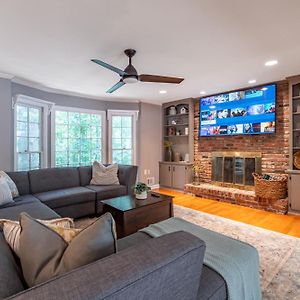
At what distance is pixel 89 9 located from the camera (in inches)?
76.0

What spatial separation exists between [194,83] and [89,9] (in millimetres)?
2744

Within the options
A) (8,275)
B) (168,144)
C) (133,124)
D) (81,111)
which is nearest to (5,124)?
(81,111)

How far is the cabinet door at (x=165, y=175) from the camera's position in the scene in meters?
5.95

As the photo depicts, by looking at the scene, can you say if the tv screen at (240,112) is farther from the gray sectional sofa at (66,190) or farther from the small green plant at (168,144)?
the gray sectional sofa at (66,190)

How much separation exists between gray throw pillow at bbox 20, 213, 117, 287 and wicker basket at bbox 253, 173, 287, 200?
3838mm

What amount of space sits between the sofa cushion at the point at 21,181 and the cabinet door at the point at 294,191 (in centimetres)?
449

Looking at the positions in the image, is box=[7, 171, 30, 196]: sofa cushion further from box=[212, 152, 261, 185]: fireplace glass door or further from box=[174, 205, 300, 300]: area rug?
box=[212, 152, 261, 185]: fireplace glass door

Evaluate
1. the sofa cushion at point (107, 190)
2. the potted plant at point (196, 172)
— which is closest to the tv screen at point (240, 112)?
the potted plant at point (196, 172)

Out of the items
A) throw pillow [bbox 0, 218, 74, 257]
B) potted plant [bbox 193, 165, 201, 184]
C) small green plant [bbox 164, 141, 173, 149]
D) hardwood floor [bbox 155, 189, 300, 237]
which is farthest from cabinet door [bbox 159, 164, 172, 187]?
throw pillow [bbox 0, 218, 74, 257]

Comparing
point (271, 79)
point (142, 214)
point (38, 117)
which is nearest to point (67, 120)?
point (38, 117)

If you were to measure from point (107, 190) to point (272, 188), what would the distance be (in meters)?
3.03

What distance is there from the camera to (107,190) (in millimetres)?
3777

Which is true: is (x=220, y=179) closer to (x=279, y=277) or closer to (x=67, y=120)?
(x=279, y=277)

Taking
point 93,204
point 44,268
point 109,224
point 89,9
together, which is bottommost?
point 93,204
